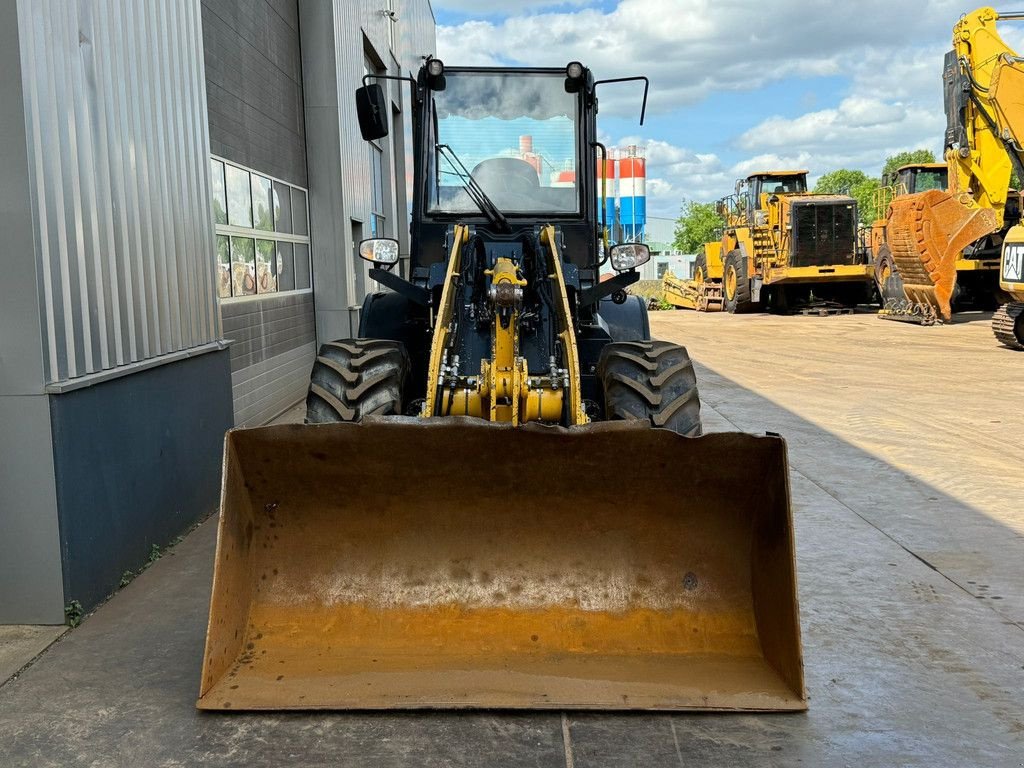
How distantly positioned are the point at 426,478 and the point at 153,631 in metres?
1.53

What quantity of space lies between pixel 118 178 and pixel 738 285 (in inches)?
970

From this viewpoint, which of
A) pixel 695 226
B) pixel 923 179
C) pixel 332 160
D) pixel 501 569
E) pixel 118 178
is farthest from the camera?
pixel 695 226

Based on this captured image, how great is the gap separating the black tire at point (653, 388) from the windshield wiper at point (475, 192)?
1.46 m

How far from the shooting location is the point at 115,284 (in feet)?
17.0

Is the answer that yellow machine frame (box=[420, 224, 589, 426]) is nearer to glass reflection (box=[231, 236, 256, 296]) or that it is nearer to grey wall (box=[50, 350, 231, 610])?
grey wall (box=[50, 350, 231, 610])

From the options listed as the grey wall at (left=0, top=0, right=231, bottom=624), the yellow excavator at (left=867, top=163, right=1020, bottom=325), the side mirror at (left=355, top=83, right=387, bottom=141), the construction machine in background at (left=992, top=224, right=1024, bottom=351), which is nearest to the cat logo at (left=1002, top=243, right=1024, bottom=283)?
the construction machine in background at (left=992, top=224, right=1024, bottom=351)

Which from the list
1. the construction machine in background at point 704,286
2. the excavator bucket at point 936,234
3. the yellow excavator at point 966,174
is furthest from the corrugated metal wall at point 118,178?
the construction machine in background at point 704,286

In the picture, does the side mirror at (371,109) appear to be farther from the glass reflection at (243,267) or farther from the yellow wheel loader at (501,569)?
the glass reflection at (243,267)

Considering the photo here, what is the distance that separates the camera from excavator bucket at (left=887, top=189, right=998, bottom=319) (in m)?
19.5

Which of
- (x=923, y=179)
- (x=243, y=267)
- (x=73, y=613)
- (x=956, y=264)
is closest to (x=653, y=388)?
(x=73, y=613)

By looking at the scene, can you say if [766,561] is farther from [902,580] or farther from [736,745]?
[902,580]

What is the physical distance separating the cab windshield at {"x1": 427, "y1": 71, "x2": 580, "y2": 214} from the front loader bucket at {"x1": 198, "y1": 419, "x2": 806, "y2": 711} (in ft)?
9.62

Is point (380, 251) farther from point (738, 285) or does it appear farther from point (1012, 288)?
point (738, 285)

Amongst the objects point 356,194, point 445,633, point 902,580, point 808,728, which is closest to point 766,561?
point 808,728
